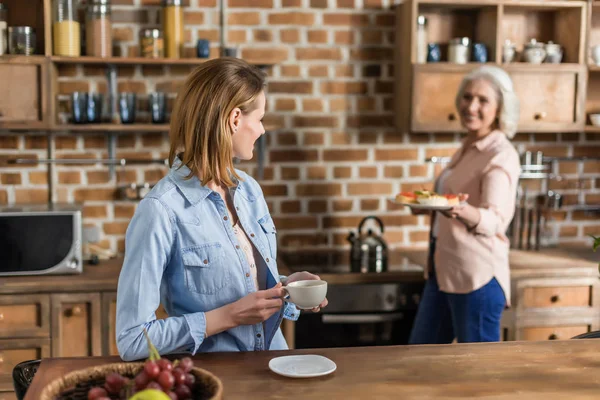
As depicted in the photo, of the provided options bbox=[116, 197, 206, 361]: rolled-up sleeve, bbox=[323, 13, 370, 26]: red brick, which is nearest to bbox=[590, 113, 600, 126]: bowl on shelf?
bbox=[323, 13, 370, 26]: red brick

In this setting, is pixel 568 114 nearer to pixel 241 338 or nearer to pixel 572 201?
pixel 572 201

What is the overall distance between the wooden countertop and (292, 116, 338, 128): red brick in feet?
6.25

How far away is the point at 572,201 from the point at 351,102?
125 centimetres

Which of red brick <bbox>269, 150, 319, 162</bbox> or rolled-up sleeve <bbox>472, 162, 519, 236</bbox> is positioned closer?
rolled-up sleeve <bbox>472, 162, 519, 236</bbox>

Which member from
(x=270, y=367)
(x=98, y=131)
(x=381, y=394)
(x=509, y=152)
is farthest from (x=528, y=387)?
(x=98, y=131)

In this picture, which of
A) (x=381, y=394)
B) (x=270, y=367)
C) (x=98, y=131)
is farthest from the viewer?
(x=98, y=131)

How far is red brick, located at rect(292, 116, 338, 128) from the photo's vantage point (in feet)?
11.5

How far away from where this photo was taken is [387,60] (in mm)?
3539

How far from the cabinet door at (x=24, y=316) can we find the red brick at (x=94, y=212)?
58cm

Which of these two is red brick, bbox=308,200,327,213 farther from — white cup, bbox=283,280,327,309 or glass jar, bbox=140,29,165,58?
white cup, bbox=283,280,327,309

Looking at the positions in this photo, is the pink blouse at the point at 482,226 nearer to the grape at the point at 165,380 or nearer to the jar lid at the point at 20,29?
the grape at the point at 165,380

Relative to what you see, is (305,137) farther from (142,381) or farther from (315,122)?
(142,381)

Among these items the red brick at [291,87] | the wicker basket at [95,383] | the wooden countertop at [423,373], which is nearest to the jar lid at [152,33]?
the red brick at [291,87]

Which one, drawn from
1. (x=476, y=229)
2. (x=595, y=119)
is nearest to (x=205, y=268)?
(x=476, y=229)
